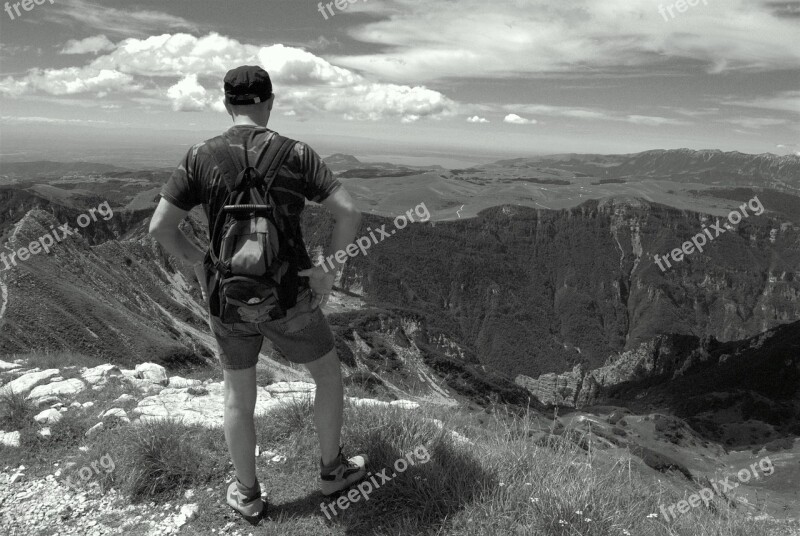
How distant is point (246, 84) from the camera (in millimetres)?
3570

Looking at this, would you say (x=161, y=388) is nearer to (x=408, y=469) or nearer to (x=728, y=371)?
(x=408, y=469)

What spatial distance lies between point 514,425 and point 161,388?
6.05 metres

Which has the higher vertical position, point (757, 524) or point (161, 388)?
point (757, 524)

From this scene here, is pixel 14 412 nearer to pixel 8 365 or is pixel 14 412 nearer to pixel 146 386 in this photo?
pixel 146 386

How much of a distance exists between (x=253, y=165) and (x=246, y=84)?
2.04 feet

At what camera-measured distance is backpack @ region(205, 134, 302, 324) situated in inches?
132

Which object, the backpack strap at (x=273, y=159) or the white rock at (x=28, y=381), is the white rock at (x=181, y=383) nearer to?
the white rock at (x=28, y=381)

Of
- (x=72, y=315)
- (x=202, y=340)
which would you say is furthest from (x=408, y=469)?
(x=202, y=340)

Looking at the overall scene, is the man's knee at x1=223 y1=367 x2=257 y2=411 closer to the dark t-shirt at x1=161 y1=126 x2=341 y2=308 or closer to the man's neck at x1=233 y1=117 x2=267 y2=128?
the dark t-shirt at x1=161 y1=126 x2=341 y2=308

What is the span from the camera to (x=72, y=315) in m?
42.7

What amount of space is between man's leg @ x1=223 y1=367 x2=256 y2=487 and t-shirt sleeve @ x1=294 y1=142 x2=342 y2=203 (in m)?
1.44

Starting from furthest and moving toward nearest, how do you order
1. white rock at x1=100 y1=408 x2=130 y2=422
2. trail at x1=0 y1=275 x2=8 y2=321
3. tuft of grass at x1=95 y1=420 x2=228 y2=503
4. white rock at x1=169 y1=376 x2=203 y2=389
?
trail at x1=0 y1=275 x2=8 y2=321, white rock at x1=169 y1=376 x2=203 y2=389, white rock at x1=100 y1=408 x2=130 y2=422, tuft of grass at x1=95 y1=420 x2=228 y2=503

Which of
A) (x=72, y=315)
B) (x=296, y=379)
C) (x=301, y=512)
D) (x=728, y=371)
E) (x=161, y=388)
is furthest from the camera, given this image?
(x=728, y=371)

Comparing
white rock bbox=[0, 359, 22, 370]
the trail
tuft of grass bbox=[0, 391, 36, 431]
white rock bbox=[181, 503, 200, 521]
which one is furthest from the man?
the trail
